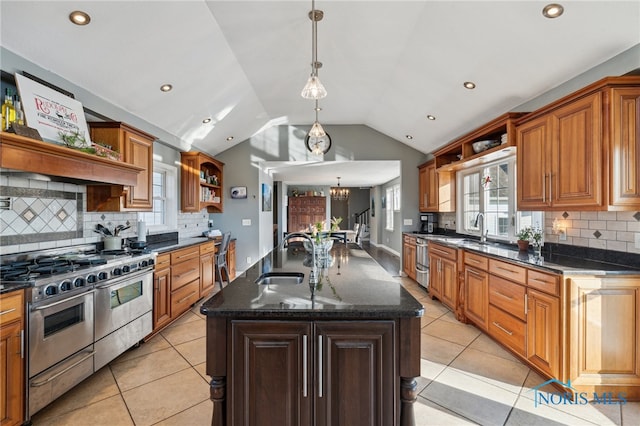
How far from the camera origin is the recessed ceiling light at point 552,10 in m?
2.05

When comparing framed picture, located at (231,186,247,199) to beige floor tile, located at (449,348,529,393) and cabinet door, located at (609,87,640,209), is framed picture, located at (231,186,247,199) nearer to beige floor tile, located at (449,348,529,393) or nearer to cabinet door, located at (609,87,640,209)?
beige floor tile, located at (449,348,529,393)

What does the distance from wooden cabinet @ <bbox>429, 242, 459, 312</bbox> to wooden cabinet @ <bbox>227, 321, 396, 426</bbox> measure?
106 inches

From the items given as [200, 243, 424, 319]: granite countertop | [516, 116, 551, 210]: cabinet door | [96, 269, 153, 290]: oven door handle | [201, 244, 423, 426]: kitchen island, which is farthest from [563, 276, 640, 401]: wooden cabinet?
[96, 269, 153, 290]: oven door handle

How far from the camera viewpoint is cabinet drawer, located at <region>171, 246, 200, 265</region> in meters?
3.50

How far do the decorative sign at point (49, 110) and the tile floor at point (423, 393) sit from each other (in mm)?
1954

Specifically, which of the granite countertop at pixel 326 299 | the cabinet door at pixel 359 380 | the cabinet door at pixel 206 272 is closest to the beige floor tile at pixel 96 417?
the granite countertop at pixel 326 299

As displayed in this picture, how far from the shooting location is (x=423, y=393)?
221cm

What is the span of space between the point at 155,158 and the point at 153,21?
7.07ft

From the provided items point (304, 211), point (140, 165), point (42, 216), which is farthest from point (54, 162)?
point (304, 211)

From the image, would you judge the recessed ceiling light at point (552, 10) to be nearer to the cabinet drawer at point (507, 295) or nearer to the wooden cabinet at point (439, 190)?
the cabinet drawer at point (507, 295)

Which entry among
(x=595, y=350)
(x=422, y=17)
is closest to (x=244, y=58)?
(x=422, y=17)

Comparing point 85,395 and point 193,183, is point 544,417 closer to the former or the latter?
point 85,395

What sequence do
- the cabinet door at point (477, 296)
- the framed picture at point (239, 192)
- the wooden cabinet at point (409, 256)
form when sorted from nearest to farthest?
the cabinet door at point (477, 296) < the wooden cabinet at point (409, 256) < the framed picture at point (239, 192)

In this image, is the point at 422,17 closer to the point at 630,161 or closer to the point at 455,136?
the point at 630,161
